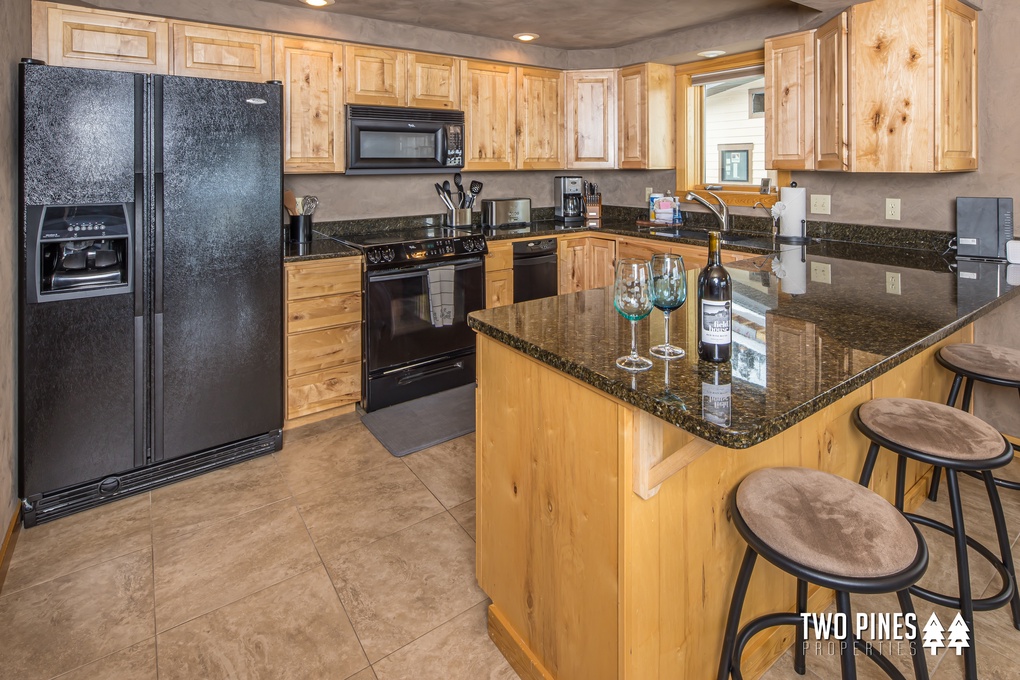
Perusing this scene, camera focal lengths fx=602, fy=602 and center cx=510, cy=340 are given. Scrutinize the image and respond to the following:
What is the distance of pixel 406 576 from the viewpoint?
212cm

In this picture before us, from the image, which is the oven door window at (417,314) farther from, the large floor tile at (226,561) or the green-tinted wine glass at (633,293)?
the green-tinted wine glass at (633,293)

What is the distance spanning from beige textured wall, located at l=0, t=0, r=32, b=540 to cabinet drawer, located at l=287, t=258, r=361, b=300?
1.15 meters

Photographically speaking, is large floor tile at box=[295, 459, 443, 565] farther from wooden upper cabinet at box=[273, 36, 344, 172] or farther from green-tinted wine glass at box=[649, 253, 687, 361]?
wooden upper cabinet at box=[273, 36, 344, 172]

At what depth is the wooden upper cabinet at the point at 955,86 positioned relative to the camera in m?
2.63

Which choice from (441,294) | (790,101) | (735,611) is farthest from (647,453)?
(790,101)

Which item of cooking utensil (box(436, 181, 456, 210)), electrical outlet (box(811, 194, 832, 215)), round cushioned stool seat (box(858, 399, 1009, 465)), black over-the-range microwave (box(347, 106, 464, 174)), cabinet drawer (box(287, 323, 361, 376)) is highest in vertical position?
black over-the-range microwave (box(347, 106, 464, 174))

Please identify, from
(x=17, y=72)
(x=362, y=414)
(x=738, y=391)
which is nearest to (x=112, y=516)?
(x=362, y=414)

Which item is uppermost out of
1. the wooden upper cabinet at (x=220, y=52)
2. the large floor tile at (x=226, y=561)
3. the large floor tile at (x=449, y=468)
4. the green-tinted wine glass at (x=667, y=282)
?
the wooden upper cabinet at (x=220, y=52)

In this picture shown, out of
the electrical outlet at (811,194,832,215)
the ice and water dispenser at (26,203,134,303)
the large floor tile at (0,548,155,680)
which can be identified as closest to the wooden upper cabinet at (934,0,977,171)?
the electrical outlet at (811,194,832,215)

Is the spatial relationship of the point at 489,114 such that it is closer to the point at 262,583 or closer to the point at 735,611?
the point at 262,583

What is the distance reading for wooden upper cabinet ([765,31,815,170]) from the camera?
335 cm

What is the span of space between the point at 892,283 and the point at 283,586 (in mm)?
2436

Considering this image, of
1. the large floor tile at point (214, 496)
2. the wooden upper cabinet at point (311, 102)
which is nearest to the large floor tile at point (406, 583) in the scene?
the large floor tile at point (214, 496)

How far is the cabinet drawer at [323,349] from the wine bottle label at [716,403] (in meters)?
2.62
